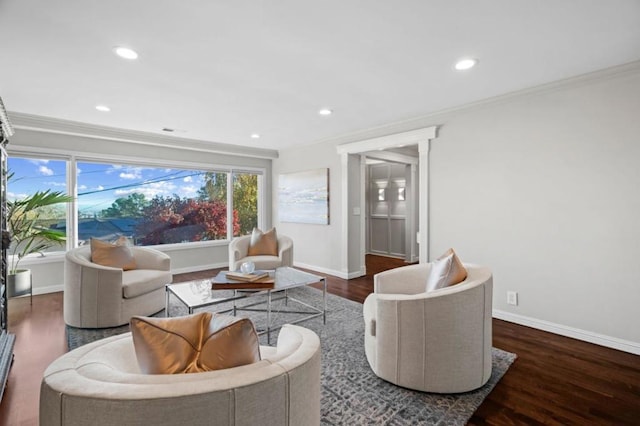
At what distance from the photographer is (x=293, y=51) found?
235 cm

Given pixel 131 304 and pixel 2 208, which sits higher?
pixel 2 208

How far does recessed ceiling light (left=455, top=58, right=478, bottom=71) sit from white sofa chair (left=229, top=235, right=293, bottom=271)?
3048mm

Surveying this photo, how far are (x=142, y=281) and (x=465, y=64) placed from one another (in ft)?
11.8

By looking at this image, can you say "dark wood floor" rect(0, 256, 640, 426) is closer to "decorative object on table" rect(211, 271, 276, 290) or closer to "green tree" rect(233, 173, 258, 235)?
"decorative object on table" rect(211, 271, 276, 290)

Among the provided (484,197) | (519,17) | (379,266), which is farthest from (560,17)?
(379,266)

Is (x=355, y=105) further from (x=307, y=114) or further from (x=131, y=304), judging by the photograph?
(x=131, y=304)

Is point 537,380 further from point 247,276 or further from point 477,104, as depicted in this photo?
point 477,104

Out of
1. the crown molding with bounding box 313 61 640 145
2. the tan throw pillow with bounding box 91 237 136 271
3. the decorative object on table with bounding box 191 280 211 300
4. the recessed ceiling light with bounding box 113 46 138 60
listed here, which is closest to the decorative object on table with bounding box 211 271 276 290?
the decorative object on table with bounding box 191 280 211 300

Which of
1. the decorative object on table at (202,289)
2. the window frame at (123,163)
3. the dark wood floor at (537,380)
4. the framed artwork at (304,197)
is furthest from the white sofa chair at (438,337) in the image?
the window frame at (123,163)

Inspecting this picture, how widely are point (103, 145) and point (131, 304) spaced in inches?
110

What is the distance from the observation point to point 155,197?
539 centimetres

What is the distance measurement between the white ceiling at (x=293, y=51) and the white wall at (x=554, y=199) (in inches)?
10.8

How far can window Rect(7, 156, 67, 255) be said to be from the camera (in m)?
4.13

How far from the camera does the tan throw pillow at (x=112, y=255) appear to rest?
337 cm
